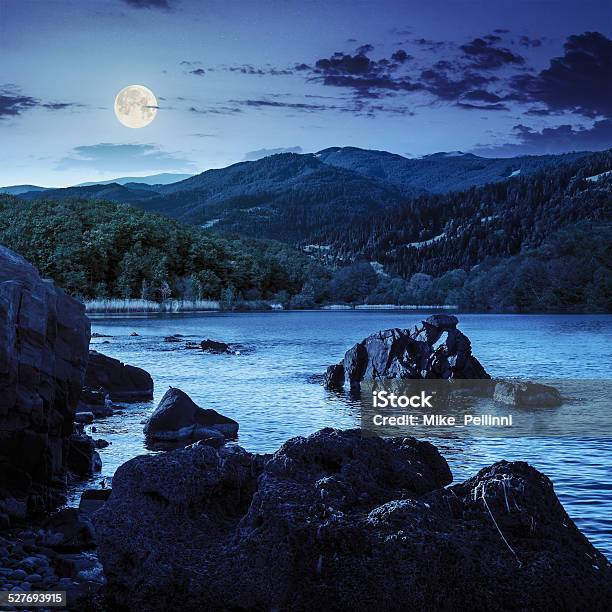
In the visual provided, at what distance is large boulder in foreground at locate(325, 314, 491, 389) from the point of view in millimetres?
31141

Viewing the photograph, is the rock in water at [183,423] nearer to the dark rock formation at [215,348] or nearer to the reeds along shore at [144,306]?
the dark rock formation at [215,348]

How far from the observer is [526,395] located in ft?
88.8

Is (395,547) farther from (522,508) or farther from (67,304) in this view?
(67,304)

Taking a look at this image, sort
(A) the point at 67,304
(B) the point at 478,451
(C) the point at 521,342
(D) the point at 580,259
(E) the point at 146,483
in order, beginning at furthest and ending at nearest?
1. (D) the point at 580,259
2. (C) the point at 521,342
3. (B) the point at 478,451
4. (A) the point at 67,304
5. (E) the point at 146,483

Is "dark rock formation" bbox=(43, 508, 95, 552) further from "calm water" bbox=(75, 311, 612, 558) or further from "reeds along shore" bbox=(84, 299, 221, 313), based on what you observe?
"reeds along shore" bbox=(84, 299, 221, 313)

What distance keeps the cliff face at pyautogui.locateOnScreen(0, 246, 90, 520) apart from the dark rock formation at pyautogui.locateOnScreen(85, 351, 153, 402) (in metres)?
14.0

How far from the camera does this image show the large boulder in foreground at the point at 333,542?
21.4 ft

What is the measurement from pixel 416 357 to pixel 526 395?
5.65m

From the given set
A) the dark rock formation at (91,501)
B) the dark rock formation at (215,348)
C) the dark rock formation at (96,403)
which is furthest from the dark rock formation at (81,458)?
the dark rock formation at (215,348)

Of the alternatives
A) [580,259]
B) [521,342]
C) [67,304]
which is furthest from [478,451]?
[580,259]

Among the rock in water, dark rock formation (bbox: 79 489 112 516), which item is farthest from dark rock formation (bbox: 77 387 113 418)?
dark rock formation (bbox: 79 489 112 516)

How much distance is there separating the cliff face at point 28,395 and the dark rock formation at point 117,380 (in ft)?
45.8

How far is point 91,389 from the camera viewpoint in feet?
86.7

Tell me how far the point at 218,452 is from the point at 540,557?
3.62 m
